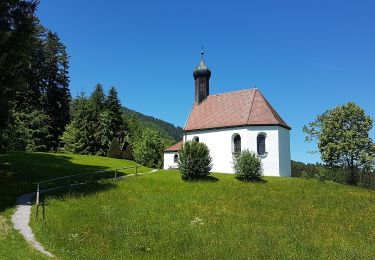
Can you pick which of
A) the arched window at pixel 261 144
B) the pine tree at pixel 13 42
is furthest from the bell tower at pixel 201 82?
the pine tree at pixel 13 42

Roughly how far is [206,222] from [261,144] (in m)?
24.0

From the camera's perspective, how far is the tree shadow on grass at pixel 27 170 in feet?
86.5

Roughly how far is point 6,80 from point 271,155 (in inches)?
1095

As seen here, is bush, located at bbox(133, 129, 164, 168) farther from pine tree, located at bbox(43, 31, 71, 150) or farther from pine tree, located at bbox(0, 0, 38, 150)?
pine tree, located at bbox(0, 0, 38, 150)

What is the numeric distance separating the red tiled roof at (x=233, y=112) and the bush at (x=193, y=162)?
963 cm

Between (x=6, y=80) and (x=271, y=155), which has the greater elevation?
(x=6, y=80)

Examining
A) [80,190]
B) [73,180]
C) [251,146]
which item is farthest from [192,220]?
[251,146]

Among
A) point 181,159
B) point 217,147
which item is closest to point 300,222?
point 181,159

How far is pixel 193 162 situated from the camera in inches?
1406

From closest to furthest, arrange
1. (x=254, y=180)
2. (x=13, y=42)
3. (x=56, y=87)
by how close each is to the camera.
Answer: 1. (x=13, y=42)
2. (x=254, y=180)
3. (x=56, y=87)

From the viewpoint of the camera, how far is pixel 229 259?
15.3m

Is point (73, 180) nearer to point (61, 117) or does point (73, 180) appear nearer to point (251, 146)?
point (251, 146)

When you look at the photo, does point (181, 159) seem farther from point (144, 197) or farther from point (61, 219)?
point (61, 219)

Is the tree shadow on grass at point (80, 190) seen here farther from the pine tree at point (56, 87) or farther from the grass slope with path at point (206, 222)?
the pine tree at point (56, 87)
